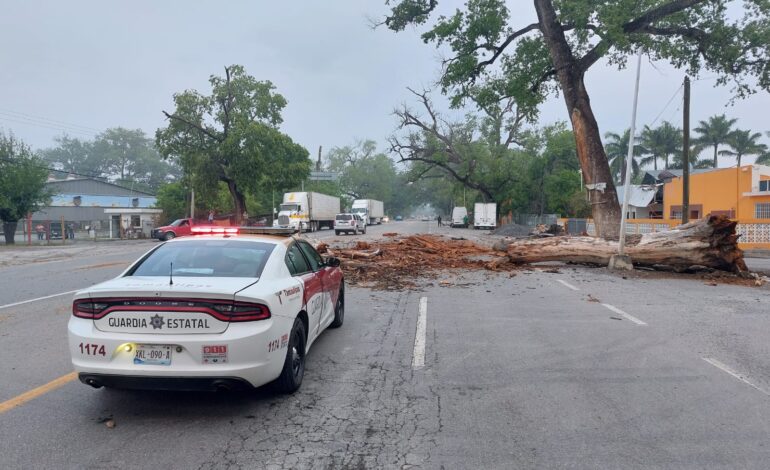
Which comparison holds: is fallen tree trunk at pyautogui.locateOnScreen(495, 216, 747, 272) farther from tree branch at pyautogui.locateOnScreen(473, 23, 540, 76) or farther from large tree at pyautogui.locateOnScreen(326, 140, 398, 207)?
large tree at pyautogui.locateOnScreen(326, 140, 398, 207)

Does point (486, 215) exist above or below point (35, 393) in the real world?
above

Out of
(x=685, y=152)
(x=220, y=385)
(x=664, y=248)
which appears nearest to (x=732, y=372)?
(x=220, y=385)

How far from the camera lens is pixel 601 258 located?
15.6 metres

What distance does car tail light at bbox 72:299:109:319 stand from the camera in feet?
14.0

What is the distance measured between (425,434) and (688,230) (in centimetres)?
1271

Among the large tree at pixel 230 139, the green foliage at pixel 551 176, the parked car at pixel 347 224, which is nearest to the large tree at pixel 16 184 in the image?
the large tree at pixel 230 139

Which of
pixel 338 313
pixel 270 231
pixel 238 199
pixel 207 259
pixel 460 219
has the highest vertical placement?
pixel 238 199

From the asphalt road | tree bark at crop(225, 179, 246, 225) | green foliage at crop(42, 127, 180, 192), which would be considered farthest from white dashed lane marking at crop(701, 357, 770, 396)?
green foliage at crop(42, 127, 180, 192)

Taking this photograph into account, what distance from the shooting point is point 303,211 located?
154 feet

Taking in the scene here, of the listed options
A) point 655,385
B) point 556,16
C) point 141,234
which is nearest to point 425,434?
point 655,385

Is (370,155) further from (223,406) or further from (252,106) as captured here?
(223,406)

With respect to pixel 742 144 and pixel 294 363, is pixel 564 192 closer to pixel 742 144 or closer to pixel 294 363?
pixel 742 144

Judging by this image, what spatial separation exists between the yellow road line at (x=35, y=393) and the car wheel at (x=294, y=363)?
2.13 meters

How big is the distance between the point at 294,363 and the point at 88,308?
174cm
